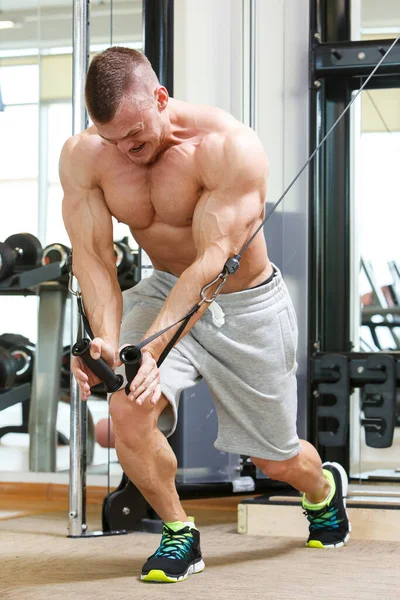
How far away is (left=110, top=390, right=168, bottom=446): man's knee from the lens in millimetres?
2135

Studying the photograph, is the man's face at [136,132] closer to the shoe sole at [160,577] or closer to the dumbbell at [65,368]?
the shoe sole at [160,577]

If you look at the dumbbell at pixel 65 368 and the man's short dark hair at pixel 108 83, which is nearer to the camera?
the man's short dark hair at pixel 108 83

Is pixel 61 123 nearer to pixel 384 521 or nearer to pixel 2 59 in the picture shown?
pixel 2 59

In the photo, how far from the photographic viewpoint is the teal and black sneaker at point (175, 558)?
2.11 metres

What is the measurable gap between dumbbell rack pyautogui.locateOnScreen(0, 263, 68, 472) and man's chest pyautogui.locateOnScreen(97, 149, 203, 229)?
160 cm

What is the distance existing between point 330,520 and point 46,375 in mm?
1755

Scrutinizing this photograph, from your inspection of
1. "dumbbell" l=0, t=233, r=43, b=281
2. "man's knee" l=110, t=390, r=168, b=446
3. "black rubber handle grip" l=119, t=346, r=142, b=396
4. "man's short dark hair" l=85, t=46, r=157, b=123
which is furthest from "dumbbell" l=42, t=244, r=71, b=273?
"black rubber handle grip" l=119, t=346, r=142, b=396

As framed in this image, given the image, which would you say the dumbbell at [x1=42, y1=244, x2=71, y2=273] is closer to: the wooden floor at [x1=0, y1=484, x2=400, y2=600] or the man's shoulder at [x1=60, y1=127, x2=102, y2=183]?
the wooden floor at [x1=0, y1=484, x2=400, y2=600]

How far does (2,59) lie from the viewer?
164 inches

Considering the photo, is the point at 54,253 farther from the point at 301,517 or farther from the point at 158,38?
the point at 301,517

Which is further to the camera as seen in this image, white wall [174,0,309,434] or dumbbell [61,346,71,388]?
dumbbell [61,346,71,388]

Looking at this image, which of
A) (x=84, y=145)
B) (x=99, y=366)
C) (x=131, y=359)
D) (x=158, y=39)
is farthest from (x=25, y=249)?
(x=131, y=359)

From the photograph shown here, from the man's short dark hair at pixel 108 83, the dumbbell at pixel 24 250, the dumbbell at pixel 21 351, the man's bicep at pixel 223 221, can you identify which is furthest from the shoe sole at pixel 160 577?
the dumbbell at pixel 21 351

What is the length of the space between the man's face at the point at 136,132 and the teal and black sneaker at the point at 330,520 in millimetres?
1118
